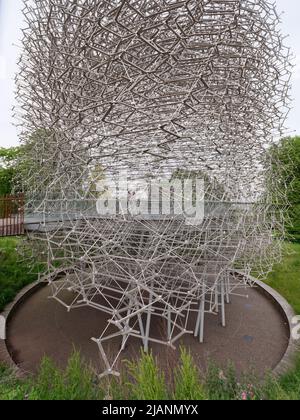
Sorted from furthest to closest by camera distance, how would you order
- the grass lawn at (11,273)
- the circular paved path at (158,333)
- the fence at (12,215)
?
the grass lawn at (11,273), the fence at (12,215), the circular paved path at (158,333)

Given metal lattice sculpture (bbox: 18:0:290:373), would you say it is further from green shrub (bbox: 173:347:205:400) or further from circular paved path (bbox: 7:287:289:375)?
green shrub (bbox: 173:347:205:400)

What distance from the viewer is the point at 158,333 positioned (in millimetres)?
6676

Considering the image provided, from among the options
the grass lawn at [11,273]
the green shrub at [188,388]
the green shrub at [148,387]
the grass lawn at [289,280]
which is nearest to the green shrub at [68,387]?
the green shrub at [148,387]

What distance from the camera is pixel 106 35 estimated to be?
5133mm

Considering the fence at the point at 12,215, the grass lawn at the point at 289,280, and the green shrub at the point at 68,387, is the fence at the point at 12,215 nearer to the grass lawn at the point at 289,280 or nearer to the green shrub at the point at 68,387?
the green shrub at the point at 68,387

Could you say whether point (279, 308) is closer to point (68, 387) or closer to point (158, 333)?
point (158, 333)

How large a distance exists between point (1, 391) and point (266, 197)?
6.62 meters

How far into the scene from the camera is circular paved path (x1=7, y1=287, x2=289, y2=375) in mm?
5586

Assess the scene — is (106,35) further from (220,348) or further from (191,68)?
(220,348)

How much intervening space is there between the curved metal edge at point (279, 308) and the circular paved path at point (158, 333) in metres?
0.17

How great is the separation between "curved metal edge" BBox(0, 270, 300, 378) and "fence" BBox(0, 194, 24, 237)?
1.88 meters

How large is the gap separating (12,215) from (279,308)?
28.2ft

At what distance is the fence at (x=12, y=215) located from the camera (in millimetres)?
7215
